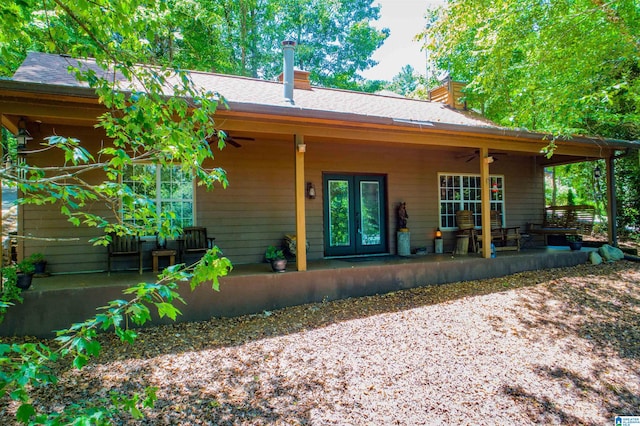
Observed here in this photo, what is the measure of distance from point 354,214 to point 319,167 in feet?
3.91

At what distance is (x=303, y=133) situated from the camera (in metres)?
5.11

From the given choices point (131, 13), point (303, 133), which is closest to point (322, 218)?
point (303, 133)

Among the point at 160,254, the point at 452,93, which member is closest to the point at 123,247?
the point at 160,254

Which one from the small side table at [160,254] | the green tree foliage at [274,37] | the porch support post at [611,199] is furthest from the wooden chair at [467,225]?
the green tree foliage at [274,37]

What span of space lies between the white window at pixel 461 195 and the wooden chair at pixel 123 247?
5.93 meters

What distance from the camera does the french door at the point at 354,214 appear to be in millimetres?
6922

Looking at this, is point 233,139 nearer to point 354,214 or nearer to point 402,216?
point 354,214

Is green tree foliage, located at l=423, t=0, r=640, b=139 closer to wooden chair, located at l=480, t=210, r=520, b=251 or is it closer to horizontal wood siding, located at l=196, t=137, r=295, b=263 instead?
wooden chair, located at l=480, t=210, r=520, b=251

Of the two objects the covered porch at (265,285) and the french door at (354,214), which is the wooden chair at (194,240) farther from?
the french door at (354,214)

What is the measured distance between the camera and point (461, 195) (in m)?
8.12

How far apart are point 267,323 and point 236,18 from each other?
1489 centimetres

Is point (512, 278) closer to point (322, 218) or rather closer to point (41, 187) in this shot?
point (322, 218)

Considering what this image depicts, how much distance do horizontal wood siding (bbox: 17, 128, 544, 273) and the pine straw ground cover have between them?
1890 mm

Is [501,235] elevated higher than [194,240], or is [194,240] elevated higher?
[194,240]
